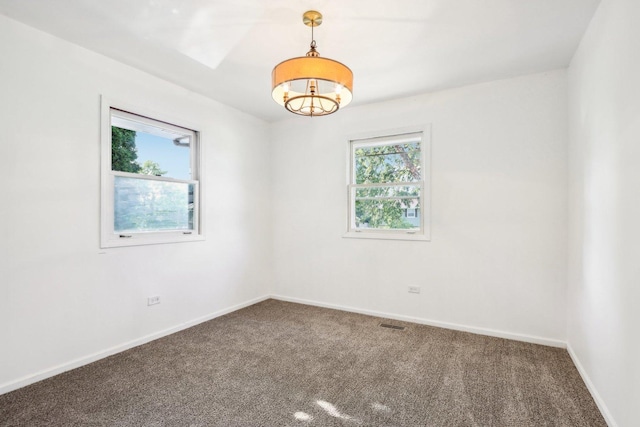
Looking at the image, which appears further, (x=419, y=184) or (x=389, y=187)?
(x=389, y=187)

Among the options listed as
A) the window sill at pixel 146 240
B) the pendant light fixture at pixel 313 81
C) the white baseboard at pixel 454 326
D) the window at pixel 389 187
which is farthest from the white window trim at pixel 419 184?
the window sill at pixel 146 240

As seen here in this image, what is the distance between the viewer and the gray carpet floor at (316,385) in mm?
1998

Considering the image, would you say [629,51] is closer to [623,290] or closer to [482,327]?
[623,290]

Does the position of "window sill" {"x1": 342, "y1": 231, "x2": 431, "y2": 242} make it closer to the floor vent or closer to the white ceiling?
the floor vent

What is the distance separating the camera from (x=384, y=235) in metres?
3.96

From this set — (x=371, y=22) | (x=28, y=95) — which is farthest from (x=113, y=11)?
(x=371, y=22)

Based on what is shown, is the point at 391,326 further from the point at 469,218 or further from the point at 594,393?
the point at 594,393

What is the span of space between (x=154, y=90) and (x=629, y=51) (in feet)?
12.0

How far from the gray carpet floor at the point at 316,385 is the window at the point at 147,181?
3.65 feet

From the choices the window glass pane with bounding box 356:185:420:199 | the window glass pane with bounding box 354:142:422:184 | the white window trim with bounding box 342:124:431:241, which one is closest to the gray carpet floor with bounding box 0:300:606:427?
the white window trim with bounding box 342:124:431:241

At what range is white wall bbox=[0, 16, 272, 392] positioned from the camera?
233cm

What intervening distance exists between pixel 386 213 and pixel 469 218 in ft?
3.21

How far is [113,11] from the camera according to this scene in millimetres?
2225

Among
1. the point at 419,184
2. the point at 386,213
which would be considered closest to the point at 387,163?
the point at 419,184
